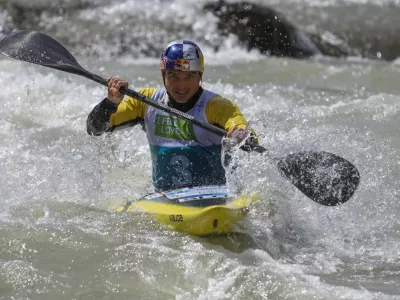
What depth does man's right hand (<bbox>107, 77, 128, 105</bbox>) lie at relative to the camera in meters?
4.68

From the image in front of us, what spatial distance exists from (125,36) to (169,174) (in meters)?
7.46

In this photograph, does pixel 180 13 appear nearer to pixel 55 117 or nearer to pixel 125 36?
pixel 125 36

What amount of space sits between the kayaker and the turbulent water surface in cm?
24

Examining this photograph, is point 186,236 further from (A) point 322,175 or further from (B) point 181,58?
(B) point 181,58

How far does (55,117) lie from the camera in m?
8.37

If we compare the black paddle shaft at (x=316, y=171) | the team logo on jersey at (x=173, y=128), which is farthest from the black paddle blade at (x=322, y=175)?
the team logo on jersey at (x=173, y=128)

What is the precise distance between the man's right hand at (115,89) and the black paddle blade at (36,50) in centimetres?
76

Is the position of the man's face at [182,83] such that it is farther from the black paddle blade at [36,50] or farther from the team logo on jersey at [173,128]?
the black paddle blade at [36,50]

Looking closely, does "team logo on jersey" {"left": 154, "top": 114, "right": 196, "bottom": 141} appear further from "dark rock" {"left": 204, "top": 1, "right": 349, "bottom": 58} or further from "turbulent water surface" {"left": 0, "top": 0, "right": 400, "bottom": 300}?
"dark rock" {"left": 204, "top": 1, "right": 349, "bottom": 58}

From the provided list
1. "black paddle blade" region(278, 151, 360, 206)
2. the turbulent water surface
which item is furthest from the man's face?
"black paddle blade" region(278, 151, 360, 206)

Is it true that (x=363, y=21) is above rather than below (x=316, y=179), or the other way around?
above

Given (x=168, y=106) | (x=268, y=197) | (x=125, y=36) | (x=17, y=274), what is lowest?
(x=17, y=274)

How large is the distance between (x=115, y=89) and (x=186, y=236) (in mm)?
1063

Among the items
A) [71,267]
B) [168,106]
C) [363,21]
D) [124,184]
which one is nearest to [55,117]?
[124,184]
